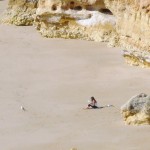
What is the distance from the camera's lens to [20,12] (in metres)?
29.0

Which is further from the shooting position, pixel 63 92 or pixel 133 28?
pixel 133 28

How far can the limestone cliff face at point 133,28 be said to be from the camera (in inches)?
807

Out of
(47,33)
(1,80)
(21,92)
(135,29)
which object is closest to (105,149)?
(21,92)

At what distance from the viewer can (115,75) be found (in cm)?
2003

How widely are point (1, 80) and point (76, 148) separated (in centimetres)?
747

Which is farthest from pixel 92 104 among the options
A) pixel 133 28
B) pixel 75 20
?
pixel 75 20

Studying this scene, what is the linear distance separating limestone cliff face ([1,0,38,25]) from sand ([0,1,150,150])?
1795mm

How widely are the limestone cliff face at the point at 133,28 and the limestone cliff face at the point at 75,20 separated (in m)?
0.77

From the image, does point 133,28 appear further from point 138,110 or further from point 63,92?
point 138,110

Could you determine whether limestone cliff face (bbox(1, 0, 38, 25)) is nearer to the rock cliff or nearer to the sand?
the rock cliff

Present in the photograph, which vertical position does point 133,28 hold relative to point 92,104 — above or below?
above

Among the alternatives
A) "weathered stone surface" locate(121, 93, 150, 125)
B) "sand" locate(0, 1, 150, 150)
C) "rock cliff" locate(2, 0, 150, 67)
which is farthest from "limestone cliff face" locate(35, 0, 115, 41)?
"weathered stone surface" locate(121, 93, 150, 125)

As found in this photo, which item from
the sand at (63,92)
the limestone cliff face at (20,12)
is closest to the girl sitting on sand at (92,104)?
the sand at (63,92)

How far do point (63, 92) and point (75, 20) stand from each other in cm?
744
